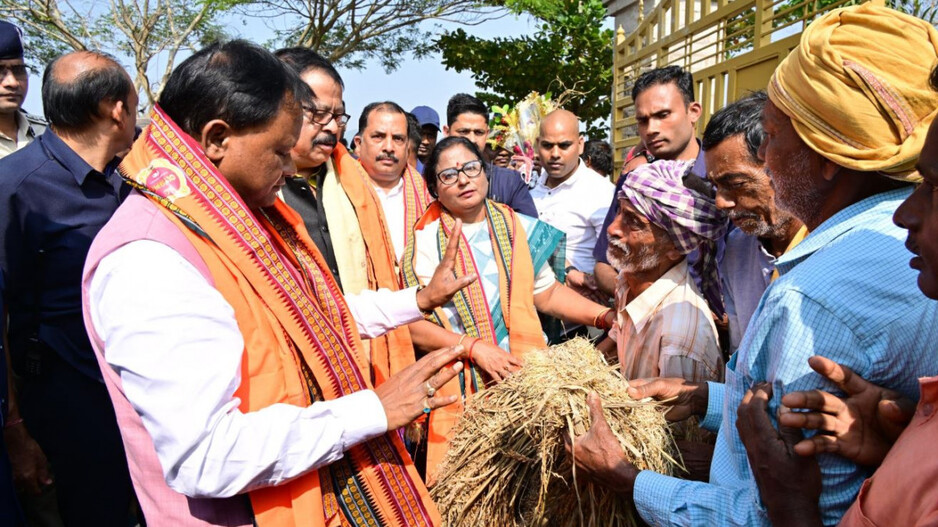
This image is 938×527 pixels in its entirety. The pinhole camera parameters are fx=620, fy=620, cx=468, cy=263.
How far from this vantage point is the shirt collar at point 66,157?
293 centimetres

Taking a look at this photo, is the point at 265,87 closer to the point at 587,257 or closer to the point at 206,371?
the point at 206,371

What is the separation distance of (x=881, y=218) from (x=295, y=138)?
4.73 feet

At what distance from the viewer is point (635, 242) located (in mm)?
2680

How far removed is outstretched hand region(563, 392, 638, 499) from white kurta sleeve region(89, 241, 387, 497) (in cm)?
84

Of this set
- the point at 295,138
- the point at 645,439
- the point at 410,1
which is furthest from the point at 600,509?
the point at 410,1

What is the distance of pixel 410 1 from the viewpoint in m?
14.9

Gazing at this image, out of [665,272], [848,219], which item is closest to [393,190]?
[665,272]

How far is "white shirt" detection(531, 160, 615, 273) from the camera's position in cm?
487

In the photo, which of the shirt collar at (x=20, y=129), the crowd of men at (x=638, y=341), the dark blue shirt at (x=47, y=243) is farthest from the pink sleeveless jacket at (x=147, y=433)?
the shirt collar at (x=20, y=129)

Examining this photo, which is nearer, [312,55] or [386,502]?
[386,502]

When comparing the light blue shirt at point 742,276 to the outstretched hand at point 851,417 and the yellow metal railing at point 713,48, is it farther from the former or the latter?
the yellow metal railing at point 713,48

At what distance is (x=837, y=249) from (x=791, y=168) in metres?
0.32

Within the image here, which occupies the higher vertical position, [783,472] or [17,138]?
[17,138]

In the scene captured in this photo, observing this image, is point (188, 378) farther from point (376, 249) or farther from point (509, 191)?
point (509, 191)
